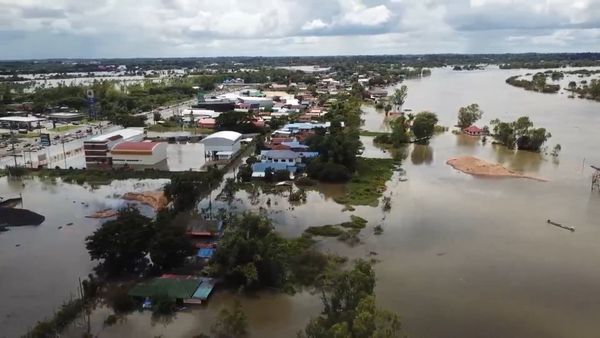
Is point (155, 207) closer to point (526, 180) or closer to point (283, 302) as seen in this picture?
point (283, 302)

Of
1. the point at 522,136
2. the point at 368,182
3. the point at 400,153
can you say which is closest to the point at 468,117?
the point at 522,136

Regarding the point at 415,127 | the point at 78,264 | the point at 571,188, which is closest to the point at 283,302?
the point at 78,264

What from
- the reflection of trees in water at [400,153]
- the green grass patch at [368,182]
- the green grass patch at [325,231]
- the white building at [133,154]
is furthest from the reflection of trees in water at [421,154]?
the white building at [133,154]

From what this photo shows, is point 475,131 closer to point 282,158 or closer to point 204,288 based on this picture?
point 282,158

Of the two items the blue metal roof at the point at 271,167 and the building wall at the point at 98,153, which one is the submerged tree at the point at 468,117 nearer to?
the blue metal roof at the point at 271,167

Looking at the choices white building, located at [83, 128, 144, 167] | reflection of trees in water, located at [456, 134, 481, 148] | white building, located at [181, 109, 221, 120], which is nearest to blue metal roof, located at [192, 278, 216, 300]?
white building, located at [83, 128, 144, 167]

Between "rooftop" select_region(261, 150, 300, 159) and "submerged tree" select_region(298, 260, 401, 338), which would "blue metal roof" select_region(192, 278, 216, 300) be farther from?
"rooftop" select_region(261, 150, 300, 159)

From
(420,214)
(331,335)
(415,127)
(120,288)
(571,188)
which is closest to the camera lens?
(331,335)
